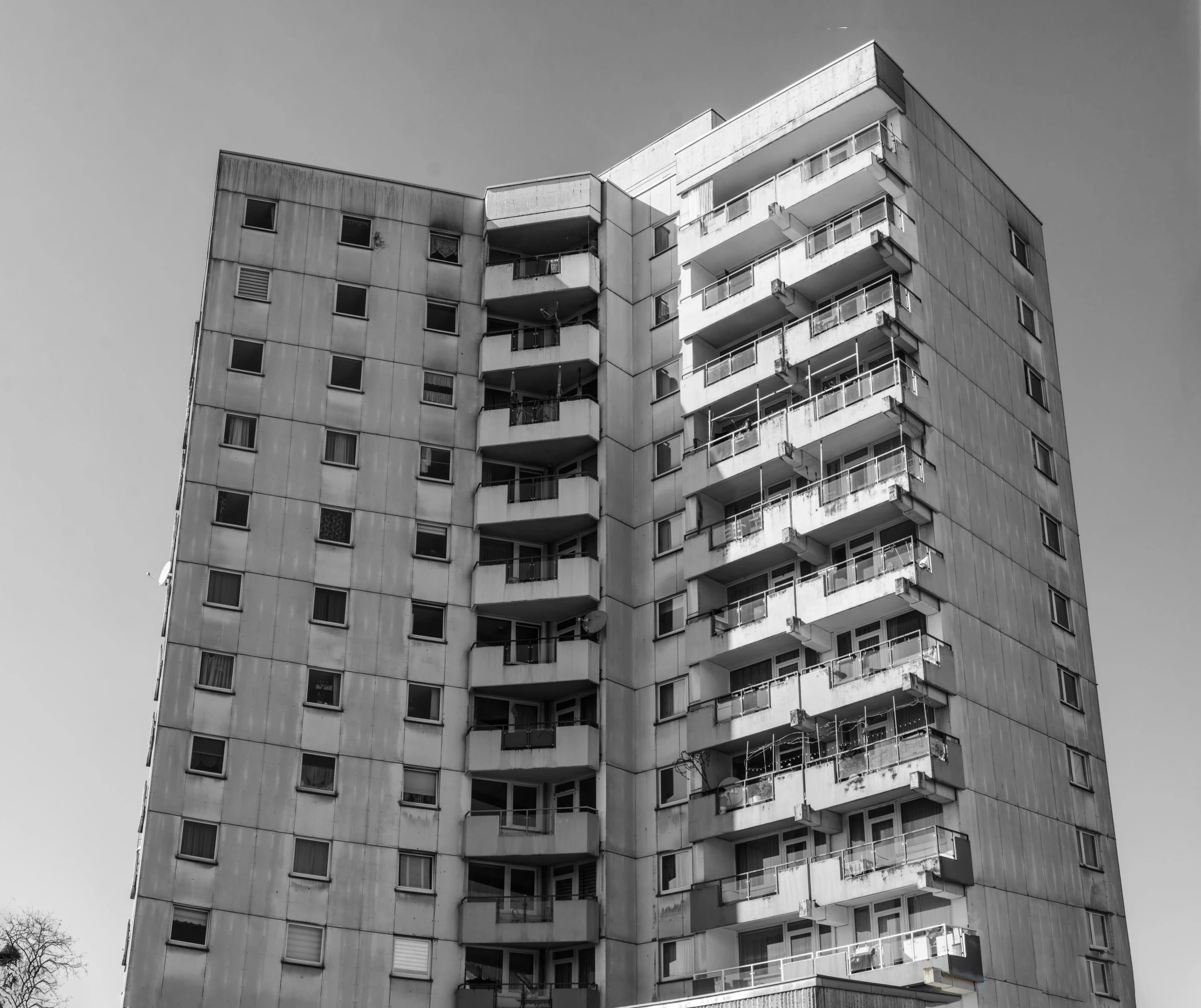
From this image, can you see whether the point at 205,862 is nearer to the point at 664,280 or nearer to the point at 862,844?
the point at 862,844

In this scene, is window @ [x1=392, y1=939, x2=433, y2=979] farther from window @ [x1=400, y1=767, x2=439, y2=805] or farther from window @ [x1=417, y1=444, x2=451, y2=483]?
window @ [x1=417, y1=444, x2=451, y2=483]

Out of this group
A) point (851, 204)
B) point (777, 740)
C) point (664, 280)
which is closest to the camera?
point (777, 740)

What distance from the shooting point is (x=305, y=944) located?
43188mm

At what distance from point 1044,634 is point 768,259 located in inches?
584

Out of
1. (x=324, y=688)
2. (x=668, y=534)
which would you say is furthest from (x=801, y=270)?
(x=324, y=688)

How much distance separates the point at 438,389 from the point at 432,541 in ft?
18.4

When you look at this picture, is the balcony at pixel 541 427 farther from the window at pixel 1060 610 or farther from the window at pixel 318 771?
the window at pixel 1060 610

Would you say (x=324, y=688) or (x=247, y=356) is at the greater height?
(x=247, y=356)

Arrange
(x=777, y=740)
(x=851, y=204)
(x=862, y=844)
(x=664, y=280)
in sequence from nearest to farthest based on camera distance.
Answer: (x=862, y=844), (x=777, y=740), (x=851, y=204), (x=664, y=280)

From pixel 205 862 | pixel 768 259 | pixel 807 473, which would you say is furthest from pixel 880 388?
pixel 205 862

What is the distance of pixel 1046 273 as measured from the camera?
184 feet

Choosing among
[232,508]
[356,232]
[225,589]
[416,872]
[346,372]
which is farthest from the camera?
[356,232]

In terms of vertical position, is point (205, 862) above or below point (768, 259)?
below

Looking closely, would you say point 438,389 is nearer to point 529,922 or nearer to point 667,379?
point 667,379
